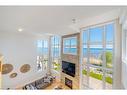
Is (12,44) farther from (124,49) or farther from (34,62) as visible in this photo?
(124,49)

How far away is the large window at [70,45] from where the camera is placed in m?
7.44

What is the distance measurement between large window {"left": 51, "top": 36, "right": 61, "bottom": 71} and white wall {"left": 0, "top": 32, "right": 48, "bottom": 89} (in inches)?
46.5

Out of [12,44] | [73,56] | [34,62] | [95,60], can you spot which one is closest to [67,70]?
[73,56]

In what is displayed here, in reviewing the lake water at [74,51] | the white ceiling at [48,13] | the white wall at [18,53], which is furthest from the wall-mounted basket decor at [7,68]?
the white ceiling at [48,13]

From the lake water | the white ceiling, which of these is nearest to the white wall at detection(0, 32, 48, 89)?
the lake water

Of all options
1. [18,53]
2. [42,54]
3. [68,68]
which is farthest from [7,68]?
[68,68]

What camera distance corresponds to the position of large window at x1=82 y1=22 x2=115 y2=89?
4.89 metres

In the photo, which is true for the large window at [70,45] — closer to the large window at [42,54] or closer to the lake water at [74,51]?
the lake water at [74,51]

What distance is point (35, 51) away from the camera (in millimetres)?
9211

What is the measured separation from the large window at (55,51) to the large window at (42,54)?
20.0 inches

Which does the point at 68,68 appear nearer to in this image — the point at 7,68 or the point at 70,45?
the point at 70,45

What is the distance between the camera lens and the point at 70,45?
315 inches

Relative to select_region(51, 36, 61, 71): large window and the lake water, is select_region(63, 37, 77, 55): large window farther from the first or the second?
select_region(51, 36, 61, 71): large window
